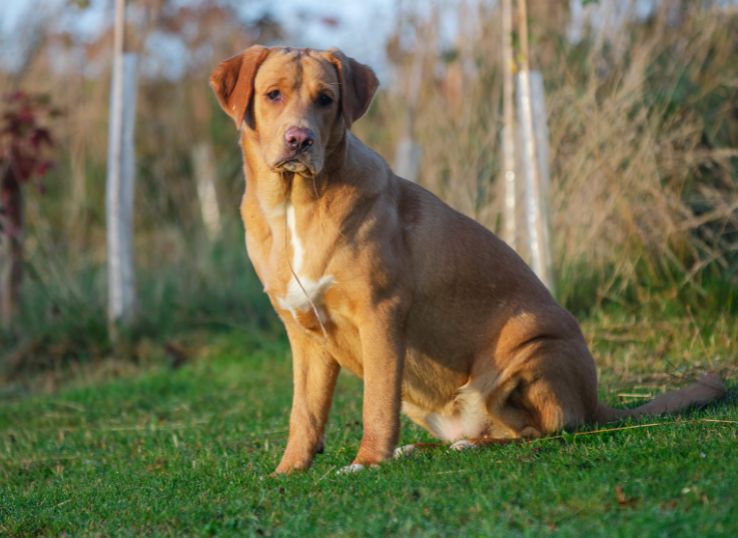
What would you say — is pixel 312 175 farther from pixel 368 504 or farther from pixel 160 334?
pixel 160 334

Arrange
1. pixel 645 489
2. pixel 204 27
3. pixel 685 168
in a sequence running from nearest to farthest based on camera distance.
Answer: pixel 645 489 → pixel 685 168 → pixel 204 27

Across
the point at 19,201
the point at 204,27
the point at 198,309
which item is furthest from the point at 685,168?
the point at 204,27

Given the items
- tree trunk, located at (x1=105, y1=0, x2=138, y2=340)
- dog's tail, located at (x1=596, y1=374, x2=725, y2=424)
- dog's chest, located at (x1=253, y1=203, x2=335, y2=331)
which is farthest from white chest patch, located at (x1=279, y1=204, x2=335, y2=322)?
tree trunk, located at (x1=105, y1=0, x2=138, y2=340)

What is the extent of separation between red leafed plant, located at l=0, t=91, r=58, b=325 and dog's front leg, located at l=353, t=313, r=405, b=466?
19.4 ft

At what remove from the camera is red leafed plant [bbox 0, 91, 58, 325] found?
32.4 feet

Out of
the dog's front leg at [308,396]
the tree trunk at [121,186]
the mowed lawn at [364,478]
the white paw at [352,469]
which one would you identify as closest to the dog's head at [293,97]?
the dog's front leg at [308,396]

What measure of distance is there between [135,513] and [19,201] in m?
6.37

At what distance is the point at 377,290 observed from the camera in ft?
15.6

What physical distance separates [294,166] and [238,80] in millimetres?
576

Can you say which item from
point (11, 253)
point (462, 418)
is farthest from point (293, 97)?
point (11, 253)

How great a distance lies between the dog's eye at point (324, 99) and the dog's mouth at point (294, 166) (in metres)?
0.35

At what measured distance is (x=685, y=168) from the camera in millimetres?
8648

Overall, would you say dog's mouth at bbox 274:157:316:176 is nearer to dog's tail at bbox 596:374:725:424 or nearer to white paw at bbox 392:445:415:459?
white paw at bbox 392:445:415:459

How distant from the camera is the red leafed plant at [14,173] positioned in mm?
9867
